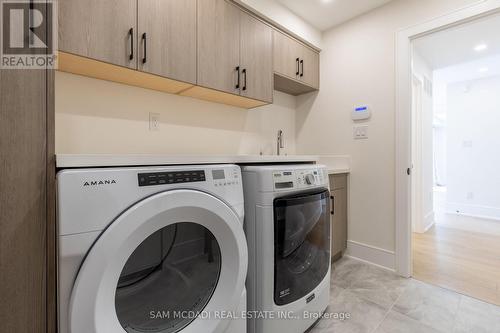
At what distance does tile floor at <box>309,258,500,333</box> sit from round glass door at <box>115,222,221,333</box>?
0.82 m

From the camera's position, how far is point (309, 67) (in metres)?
2.44

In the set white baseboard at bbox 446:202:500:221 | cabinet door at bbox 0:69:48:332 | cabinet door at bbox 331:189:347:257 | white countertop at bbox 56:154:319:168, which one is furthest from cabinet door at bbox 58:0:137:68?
white baseboard at bbox 446:202:500:221

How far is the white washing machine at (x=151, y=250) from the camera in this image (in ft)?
2.06

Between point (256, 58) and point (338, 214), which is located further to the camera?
point (338, 214)

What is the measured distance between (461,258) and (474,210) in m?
2.36

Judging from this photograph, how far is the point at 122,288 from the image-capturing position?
2.72 feet

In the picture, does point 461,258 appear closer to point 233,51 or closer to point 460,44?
point 460,44

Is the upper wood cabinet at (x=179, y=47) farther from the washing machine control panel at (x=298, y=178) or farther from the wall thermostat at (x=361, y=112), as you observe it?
the washing machine control panel at (x=298, y=178)

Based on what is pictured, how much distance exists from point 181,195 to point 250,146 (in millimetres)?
1560

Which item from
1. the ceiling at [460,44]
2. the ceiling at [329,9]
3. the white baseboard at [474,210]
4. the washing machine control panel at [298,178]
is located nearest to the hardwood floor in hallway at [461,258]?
the white baseboard at [474,210]

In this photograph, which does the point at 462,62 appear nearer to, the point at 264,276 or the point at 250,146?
the point at 250,146

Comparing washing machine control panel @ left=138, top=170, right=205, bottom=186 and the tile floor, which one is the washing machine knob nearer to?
washing machine control panel @ left=138, top=170, right=205, bottom=186

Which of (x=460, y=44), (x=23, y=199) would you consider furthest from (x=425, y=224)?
(x=23, y=199)

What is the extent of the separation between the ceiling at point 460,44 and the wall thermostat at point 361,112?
2.15ft
